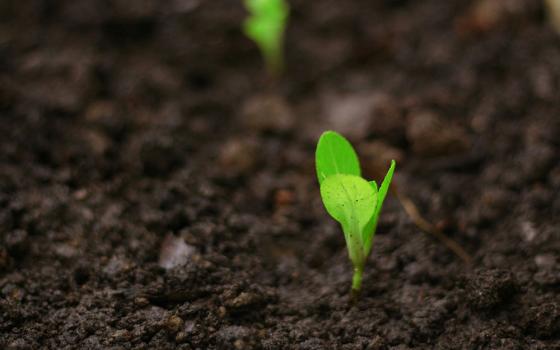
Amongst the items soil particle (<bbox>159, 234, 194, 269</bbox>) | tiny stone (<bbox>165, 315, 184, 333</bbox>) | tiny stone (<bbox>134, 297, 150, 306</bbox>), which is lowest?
tiny stone (<bbox>165, 315, 184, 333</bbox>)

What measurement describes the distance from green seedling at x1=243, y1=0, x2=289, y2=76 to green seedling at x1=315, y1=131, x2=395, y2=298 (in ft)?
3.30

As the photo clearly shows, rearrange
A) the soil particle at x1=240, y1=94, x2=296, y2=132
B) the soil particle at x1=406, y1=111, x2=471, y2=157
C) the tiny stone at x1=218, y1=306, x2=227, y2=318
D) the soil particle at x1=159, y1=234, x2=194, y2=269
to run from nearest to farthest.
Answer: the tiny stone at x1=218, y1=306, x2=227, y2=318, the soil particle at x1=159, y1=234, x2=194, y2=269, the soil particle at x1=406, y1=111, x2=471, y2=157, the soil particle at x1=240, y1=94, x2=296, y2=132

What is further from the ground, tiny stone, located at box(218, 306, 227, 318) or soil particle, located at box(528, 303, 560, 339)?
tiny stone, located at box(218, 306, 227, 318)

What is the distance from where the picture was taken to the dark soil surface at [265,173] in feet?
4.42

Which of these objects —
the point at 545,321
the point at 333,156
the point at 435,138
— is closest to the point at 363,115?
the point at 435,138

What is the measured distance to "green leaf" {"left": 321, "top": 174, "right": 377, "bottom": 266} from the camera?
121 cm

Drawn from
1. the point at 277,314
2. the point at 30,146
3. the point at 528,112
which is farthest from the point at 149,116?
the point at 528,112

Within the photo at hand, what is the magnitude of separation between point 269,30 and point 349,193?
3.78 ft

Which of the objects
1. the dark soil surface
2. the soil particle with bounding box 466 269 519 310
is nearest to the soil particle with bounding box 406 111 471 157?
the dark soil surface

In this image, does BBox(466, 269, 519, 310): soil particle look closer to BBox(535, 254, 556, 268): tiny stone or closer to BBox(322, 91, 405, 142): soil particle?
BBox(535, 254, 556, 268): tiny stone

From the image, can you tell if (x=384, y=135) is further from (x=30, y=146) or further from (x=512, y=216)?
(x=30, y=146)

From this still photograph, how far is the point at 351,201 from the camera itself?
1.25 meters

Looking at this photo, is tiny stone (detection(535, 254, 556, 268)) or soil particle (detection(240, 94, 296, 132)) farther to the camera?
soil particle (detection(240, 94, 296, 132))

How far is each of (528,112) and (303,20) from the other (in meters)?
1.12
